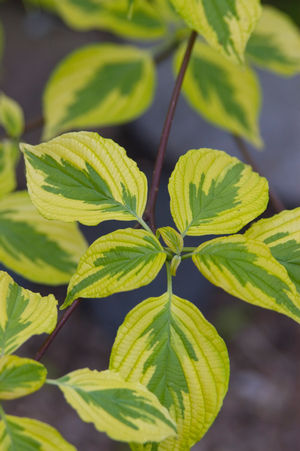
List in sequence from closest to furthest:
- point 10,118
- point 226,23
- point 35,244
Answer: point 226,23, point 35,244, point 10,118

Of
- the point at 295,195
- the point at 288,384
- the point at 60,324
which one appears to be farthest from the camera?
the point at 295,195

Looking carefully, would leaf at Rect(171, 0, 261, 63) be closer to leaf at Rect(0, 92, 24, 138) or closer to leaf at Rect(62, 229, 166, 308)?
leaf at Rect(62, 229, 166, 308)

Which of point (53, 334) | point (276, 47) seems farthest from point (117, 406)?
point (276, 47)

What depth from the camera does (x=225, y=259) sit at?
456 mm

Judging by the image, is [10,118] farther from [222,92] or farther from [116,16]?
[222,92]

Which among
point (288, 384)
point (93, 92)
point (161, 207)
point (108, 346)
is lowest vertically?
point (108, 346)

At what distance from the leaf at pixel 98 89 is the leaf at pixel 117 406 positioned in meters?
0.59

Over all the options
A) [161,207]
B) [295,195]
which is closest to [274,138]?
[295,195]

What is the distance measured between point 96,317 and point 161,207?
0.57 metres

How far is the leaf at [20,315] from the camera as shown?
45cm

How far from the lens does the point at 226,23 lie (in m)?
0.59

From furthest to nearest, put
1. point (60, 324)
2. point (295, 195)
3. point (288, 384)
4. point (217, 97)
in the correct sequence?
point (295, 195) < point (288, 384) < point (217, 97) < point (60, 324)

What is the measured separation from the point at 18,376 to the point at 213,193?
23cm

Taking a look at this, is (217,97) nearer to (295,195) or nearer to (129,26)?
(129,26)
